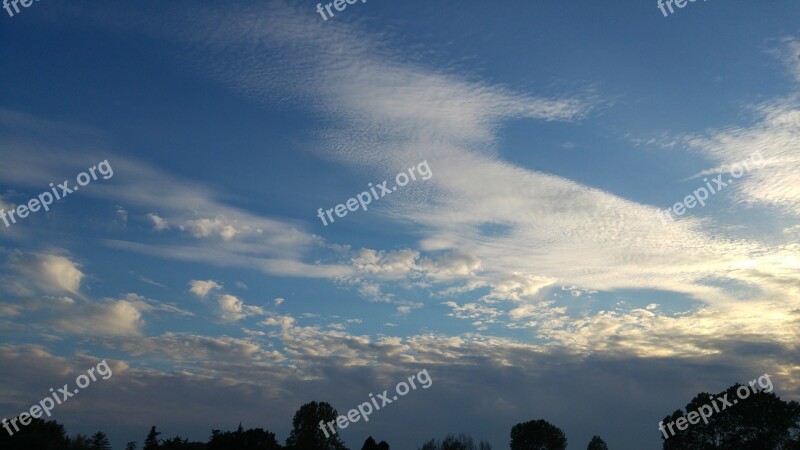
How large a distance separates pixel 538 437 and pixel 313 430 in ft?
191

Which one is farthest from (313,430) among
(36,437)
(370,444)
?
(36,437)

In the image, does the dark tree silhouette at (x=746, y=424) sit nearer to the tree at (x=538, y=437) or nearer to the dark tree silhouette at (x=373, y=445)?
the tree at (x=538, y=437)

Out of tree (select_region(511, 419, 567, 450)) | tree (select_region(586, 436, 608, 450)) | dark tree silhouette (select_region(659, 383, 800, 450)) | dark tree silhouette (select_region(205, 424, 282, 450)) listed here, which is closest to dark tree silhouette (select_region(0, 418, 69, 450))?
dark tree silhouette (select_region(205, 424, 282, 450))

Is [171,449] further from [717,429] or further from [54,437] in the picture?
[717,429]

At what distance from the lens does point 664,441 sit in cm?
10931

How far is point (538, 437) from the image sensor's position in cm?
14738

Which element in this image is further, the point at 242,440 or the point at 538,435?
the point at 538,435

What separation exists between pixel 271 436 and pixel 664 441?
248 ft

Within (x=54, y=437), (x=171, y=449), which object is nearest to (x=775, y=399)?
(x=171, y=449)

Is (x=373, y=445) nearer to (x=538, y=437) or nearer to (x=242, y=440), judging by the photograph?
(x=242, y=440)

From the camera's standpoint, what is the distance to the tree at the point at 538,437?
146750 millimetres

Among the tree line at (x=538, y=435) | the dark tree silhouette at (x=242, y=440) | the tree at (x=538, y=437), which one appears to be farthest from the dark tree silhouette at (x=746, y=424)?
the dark tree silhouette at (x=242, y=440)

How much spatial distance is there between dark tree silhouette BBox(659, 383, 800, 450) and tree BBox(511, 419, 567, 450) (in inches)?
1846

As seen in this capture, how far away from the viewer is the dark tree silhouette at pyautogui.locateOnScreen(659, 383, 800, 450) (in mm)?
91188
